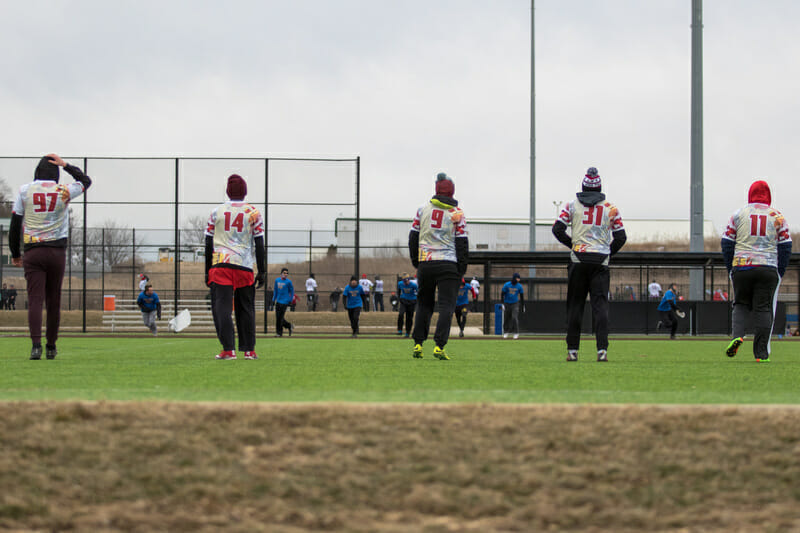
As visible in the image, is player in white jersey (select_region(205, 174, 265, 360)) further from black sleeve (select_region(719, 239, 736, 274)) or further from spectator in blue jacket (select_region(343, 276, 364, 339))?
spectator in blue jacket (select_region(343, 276, 364, 339))

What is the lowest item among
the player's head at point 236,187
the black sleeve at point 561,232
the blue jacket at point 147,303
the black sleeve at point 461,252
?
the blue jacket at point 147,303

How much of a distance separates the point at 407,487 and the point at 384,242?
64459 millimetres

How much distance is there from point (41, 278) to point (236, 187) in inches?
78.7

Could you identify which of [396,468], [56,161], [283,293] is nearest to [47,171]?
[56,161]

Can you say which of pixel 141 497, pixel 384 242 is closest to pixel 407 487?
pixel 141 497

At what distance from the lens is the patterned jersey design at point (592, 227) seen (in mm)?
7949

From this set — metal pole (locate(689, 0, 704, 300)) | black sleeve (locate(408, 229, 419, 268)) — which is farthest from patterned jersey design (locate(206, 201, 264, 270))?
metal pole (locate(689, 0, 704, 300))

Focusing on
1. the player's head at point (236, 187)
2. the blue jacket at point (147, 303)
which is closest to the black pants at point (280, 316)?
the blue jacket at point (147, 303)

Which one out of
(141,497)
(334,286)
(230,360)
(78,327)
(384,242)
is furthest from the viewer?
(384,242)

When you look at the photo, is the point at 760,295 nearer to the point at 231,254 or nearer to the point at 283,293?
the point at 231,254

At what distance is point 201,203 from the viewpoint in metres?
26.6

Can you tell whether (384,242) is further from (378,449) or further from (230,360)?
(378,449)

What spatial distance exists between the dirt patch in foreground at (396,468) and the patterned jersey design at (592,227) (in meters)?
4.69

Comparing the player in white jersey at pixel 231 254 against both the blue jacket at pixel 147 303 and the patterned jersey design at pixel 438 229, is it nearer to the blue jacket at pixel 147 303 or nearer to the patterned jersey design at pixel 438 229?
the patterned jersey design at pixel 438 229
